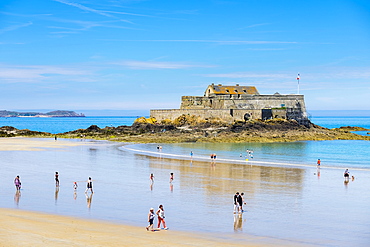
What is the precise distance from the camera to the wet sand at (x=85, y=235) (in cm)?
1201

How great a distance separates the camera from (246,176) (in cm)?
2559

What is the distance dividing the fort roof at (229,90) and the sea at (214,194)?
35890mm

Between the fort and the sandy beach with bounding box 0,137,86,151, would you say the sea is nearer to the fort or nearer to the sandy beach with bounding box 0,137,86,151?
the sandy beach with bounding box 0,137,86,151

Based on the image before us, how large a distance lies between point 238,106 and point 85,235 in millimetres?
55569

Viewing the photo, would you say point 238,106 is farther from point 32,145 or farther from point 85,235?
point 85,235

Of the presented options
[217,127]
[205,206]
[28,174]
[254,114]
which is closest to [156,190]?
[205,206]

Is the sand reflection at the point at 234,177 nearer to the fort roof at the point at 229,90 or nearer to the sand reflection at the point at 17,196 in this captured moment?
the sand reflection at the point at 17,196

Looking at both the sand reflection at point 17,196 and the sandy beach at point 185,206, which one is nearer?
the sandy beach at point 185,206

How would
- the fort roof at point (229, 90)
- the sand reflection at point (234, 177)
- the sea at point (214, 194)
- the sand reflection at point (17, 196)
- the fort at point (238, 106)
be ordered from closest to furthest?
the sea at point (214, 194)
the sand reflection at point (17, 196)
the sand reflection at point (234, 177)
the fort at point (238, 106)
the fort roof at point (229, 90)

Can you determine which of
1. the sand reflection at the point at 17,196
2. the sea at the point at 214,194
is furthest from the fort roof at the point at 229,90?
the sand reflection at the point at 17,196

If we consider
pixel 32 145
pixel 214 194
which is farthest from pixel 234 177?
pixel 32 145

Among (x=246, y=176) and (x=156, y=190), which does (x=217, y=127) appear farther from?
(x=156, y=190)

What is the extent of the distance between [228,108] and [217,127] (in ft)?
18.7

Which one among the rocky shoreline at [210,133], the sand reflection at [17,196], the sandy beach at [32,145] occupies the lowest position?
the sand reflection at [17,196]
